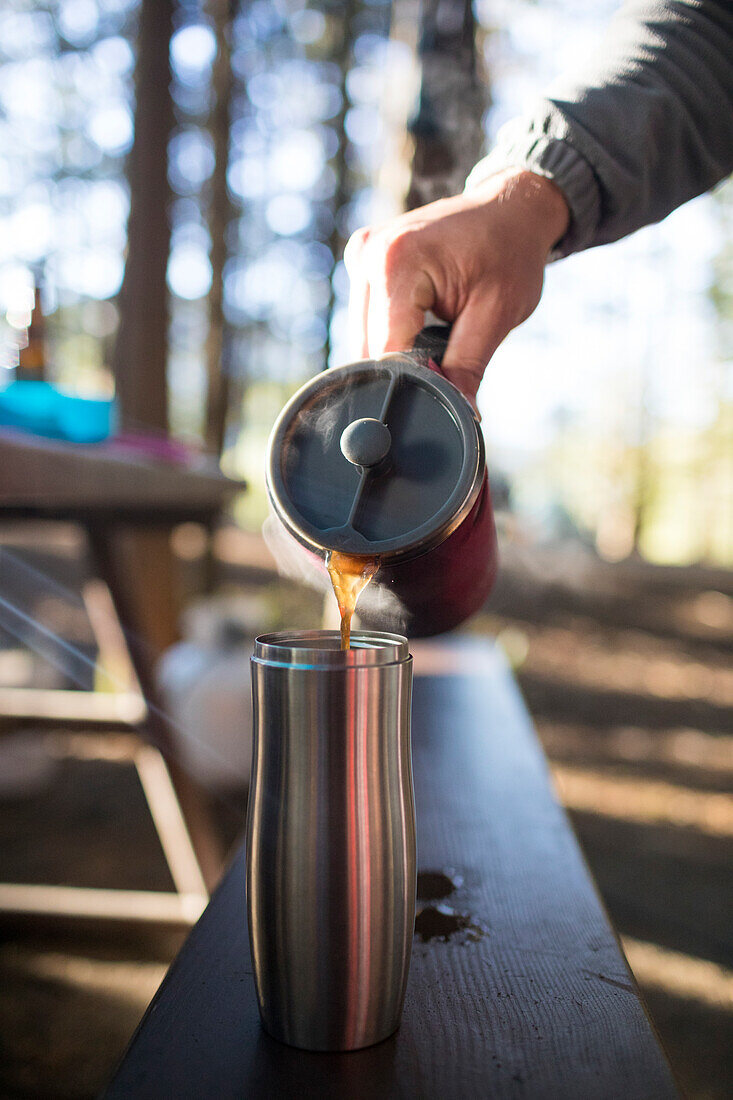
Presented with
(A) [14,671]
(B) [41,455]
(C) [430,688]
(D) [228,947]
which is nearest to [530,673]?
(A) [14,671]

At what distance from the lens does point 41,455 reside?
1421mm

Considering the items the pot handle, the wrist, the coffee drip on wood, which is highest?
the wrist

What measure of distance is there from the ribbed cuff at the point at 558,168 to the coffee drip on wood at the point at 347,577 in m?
0.58

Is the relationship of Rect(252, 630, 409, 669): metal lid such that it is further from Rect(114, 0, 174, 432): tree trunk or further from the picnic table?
Rect(114, 0, 174, 432): tree trunk

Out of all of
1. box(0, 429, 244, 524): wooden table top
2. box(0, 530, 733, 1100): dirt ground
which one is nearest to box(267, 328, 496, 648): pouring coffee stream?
box(0, 429, 244, 524): wooden table top

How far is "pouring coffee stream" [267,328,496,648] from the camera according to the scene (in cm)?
66

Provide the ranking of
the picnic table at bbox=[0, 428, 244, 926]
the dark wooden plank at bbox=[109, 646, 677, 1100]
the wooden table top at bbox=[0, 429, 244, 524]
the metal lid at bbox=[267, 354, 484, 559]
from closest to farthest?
1. the dark wooden plank at bbox=[109, 646, 677, 1100]
2. the metal lid at bbox=[267, 354, 484, 559]
3. the wooden table top at bbox=[0, 429, 244, 524]
4. the picnic table at bbox=[0, 428, 244, 926]

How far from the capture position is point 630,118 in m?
1.00

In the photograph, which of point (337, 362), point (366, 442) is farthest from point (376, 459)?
point (337, 362)

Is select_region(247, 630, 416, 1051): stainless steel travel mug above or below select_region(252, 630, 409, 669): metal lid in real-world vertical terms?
below

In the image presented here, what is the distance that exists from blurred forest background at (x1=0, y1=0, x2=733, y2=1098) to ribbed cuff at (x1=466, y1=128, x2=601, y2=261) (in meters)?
0.13

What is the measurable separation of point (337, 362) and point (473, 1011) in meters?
0.59

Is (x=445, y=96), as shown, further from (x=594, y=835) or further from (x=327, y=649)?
(x=594, y=835)

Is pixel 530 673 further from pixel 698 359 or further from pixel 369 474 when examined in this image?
pixel 698 359
